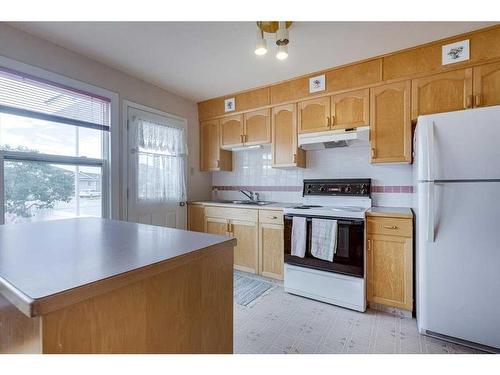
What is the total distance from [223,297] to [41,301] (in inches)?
25.6

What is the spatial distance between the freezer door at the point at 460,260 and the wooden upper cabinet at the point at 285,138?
1.34 metres

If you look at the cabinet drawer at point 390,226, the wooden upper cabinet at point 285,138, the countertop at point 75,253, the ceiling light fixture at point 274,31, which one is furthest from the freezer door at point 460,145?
the countertop at point 75,253

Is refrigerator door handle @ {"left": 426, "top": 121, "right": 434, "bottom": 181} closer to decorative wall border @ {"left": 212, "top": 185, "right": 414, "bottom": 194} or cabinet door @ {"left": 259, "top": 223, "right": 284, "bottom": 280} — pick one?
decorative wall border @ {"left": 212, "top": 185, "right": 414, "bottom": 194}

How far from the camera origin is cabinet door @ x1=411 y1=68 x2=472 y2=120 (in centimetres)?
205

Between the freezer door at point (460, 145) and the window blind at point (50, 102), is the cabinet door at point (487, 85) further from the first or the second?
the window blind at point (50, 102)

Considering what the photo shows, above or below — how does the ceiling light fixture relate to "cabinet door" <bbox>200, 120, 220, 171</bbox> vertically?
above

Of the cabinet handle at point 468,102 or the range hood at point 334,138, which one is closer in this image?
the cabinet handle at point 468,102

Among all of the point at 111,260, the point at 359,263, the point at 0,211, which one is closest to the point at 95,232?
the point at 111,260

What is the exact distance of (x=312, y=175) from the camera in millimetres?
3082

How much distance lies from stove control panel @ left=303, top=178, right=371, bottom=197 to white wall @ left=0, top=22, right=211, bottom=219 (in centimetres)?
160

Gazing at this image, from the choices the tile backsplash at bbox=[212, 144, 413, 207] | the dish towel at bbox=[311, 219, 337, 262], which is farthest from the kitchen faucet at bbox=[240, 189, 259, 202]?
the dish towel at bbox=[311, 219, 337, 262]

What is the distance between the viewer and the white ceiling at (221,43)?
1.91m

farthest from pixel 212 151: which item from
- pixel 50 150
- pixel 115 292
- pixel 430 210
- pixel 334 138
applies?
pixel 115 292
